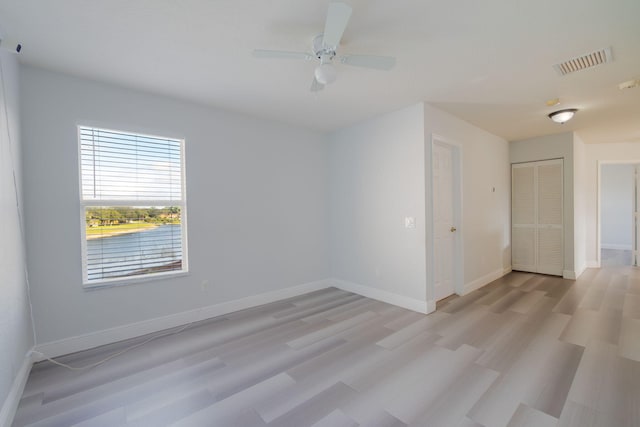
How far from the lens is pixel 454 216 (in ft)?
13.4

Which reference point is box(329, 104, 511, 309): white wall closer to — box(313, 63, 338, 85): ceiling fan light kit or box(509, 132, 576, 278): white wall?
box(509, 132, 576, 278): white wall

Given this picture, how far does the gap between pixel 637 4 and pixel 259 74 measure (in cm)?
273

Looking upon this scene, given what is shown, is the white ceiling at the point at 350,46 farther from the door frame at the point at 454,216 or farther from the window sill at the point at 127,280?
the window sill at the point at 127,280

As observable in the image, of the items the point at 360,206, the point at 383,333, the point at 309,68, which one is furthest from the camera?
the point at 360,206

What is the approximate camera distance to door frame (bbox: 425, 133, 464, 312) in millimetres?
3434

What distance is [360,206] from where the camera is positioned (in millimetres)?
4234

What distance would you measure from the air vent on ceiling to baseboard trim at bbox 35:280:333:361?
3971mm

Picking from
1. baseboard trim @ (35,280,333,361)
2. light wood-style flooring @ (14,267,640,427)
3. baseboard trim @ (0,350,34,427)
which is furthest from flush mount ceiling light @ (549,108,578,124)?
baseboard trim @ (0,350,34,427)

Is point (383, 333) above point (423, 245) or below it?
below

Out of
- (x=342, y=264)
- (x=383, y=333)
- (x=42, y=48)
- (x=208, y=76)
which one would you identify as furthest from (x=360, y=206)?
(x=42, y=48)

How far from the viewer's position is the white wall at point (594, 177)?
5570 mm

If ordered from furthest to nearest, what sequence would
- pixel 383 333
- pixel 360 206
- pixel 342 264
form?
pixel 342 264
pixel 360 206
pixel 383 333

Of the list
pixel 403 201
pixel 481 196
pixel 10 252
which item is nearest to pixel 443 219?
pixel 403 201

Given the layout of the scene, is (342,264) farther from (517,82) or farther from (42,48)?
(42,48)
